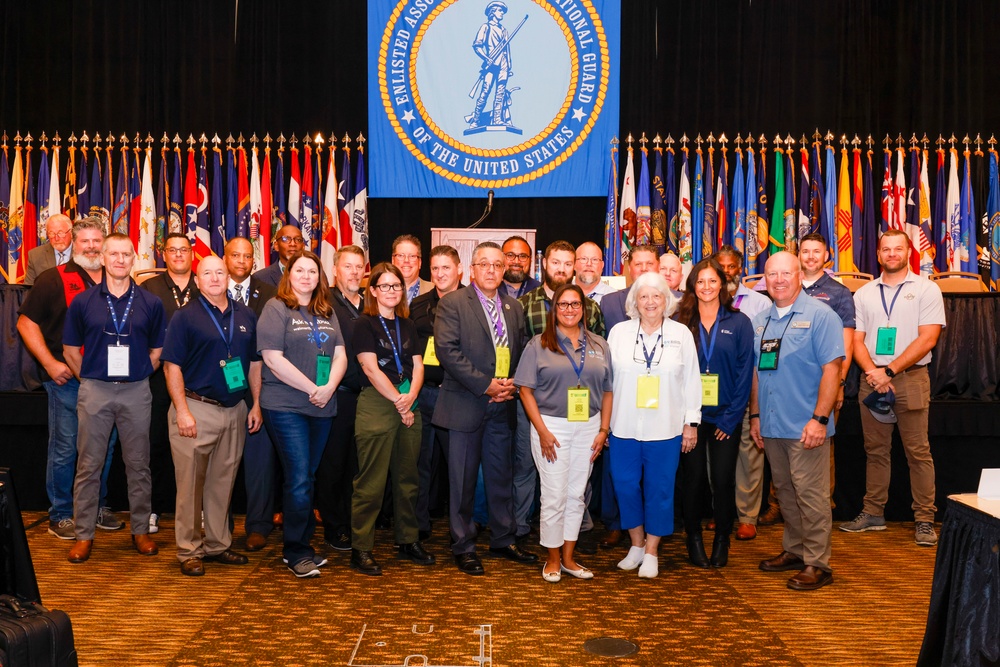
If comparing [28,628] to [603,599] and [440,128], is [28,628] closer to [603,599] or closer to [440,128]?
[603,599]

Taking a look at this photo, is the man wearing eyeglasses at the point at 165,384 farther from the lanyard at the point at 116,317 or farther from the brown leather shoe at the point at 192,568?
the brown leather shoe at the point at 192,568

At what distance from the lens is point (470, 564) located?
430 cm

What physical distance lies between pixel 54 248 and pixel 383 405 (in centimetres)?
351

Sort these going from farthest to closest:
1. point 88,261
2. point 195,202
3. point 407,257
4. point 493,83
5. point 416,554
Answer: point 195,202 < point 493,83 < point 407,257 < point 88,261 < point 416,554

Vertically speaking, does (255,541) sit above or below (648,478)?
below

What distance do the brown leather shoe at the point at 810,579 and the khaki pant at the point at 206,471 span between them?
114 inches

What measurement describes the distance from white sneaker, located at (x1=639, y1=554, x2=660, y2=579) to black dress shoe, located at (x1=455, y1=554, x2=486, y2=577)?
0.81 m

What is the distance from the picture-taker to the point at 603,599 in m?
3.93

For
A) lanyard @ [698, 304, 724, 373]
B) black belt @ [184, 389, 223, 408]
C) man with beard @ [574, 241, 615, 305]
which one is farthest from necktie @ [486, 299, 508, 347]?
black belt @ [184, 389, 223, 408]

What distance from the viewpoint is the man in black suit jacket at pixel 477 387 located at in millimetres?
4270

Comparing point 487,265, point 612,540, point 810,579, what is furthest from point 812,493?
point 487,265

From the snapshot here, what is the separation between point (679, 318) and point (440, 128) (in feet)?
14.5

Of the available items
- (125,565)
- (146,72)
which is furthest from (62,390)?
(146,72)

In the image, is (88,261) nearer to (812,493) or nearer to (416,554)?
(416,554)
